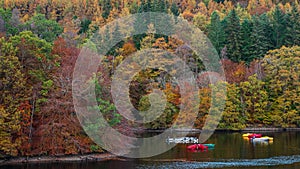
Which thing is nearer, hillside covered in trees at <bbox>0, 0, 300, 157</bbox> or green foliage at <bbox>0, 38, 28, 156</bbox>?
green foliage at <bbox>0, 38, 28, 156</bbox>

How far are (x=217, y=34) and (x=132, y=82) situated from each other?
19675 millimetres

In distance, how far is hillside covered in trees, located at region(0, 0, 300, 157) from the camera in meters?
31.3

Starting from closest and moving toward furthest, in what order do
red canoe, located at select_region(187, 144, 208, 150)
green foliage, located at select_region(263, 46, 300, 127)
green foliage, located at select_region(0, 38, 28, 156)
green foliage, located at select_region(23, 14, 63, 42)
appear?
green foliage, located at select_region(0, 38, 28, 156) < red canoe, located at select_region(187, 144, 208, 150) < green foliage, located at select_region(263, 46, 300, 127) < green foliage, located at select_region(23, 14, 63, 42)

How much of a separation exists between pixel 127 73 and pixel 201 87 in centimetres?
851

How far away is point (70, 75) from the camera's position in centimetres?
3338

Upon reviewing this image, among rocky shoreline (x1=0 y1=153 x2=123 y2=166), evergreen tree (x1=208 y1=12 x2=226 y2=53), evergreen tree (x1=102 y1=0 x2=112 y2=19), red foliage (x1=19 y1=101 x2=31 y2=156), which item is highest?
evergreen tree (x1=102 y1=0 x2=112 y2=19)

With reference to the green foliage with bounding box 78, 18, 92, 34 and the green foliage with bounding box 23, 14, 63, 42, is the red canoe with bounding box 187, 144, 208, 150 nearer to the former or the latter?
the green foliage with bounding box 23, 14, 63, 42

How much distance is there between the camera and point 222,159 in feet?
102

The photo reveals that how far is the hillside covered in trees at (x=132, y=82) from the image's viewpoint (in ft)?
103

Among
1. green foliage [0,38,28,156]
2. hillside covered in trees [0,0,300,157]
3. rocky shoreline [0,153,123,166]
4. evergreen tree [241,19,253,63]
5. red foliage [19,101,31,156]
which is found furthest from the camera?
evergreen tree [241,19,253,63]

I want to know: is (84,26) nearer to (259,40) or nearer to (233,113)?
(259,40)

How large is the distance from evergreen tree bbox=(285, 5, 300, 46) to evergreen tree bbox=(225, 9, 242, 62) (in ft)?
20.9

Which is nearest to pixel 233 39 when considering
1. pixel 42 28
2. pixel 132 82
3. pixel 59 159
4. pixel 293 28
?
pixel 293 28

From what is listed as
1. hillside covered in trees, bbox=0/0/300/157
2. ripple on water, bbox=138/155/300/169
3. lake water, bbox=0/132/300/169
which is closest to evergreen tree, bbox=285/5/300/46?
hillside covered in trees, bbox=0/0/300/157
